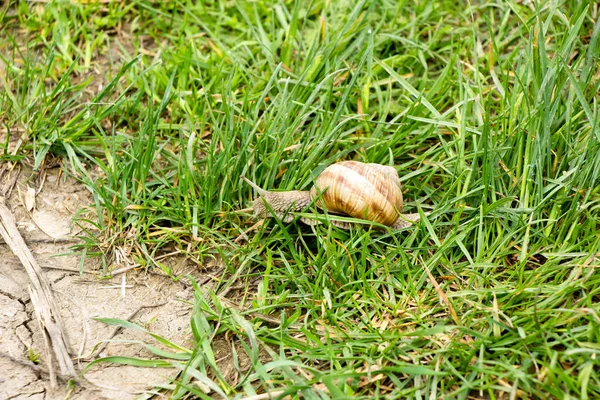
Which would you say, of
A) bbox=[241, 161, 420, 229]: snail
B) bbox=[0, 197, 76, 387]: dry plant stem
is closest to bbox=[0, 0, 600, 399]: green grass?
bbox=[241, 161, 420, 229]: snail

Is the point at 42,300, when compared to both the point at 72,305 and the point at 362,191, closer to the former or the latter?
the point at 72,305

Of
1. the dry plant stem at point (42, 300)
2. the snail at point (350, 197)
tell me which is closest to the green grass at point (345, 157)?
the snail at point (350, 197)

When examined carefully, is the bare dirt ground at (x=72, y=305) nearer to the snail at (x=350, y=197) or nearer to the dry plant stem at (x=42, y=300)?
the dry plant stem at (x=42, y=300)

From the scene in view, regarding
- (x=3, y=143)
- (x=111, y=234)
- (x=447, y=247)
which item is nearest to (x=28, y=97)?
(x=3, y=143)

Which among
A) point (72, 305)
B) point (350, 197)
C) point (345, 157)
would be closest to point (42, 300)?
point (72, 305)

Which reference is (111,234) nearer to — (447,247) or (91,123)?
(91,123)

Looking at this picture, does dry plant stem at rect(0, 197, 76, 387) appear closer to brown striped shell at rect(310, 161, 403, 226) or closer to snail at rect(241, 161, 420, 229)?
snail at rect(241, 161, 420, 229)
